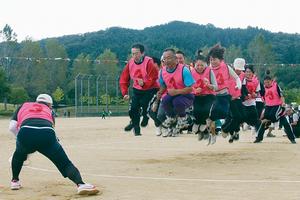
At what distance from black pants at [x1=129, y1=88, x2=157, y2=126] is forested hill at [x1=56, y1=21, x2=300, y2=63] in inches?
4714

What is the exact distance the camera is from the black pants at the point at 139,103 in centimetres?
1533

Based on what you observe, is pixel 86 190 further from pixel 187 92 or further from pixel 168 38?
pixel 168 38

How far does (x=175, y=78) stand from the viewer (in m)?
13.5

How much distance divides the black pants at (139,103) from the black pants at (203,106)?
165cm

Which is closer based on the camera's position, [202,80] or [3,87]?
[202,80]

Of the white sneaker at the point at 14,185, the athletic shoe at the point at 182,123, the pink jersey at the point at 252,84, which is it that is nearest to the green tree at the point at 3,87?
the pink jersey at the point at 252,84

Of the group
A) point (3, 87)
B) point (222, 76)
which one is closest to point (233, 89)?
point (222, 76)

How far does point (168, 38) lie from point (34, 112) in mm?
143838

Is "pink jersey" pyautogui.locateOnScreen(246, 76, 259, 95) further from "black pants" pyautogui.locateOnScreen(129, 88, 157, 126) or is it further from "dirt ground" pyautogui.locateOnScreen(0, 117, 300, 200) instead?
"black pants" pyautogui.locateOnScreen(129, 88, 157, 126)

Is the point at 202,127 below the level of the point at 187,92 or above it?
below

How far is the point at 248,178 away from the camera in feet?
37.9

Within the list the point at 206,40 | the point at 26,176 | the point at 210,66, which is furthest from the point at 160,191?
the point at 206,40

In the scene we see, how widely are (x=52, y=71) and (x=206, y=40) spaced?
45.9 metres

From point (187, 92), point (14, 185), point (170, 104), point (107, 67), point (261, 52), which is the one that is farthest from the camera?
point (107, 67)
